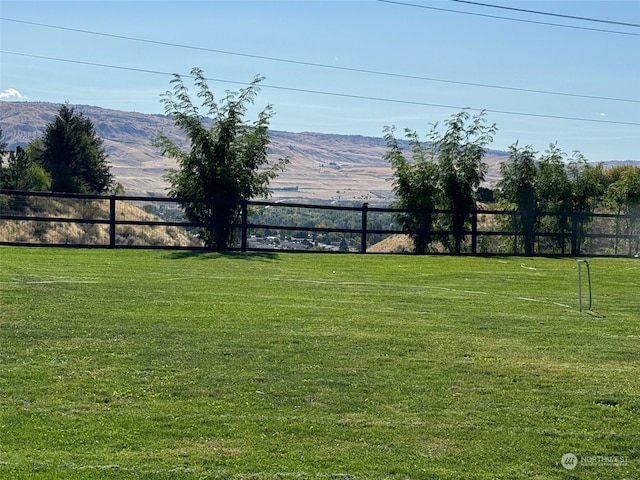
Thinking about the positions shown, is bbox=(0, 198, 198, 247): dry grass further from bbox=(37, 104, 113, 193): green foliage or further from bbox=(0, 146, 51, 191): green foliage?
bbox=(37, 104, 113, 193): green foliage

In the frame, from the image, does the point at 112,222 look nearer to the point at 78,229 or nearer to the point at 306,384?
the point at 78,229

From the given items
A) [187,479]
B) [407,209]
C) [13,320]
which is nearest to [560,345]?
[187,479]

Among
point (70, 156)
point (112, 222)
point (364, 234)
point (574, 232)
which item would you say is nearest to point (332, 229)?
point (364, 234)

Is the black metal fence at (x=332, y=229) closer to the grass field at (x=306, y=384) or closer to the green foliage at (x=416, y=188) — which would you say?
the green foliage at (x=416, y=188)

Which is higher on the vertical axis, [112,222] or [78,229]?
[112,222]

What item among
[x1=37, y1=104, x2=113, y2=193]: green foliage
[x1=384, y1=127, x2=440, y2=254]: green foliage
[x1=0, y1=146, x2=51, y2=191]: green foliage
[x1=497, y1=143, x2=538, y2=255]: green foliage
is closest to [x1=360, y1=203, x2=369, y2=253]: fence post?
[x1=384, y1=127, x2=440, y2=254]: green foliage

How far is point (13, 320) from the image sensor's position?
9820mm

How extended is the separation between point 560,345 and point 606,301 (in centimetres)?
468

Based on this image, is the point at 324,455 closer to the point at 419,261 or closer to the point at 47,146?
the point at 419,261

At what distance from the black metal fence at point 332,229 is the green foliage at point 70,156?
12616mm

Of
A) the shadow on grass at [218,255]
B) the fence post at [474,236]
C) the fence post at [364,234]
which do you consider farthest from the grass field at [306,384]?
the fence post at [474,236]

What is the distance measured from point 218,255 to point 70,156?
1149 inches

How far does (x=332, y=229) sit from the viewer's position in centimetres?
2500

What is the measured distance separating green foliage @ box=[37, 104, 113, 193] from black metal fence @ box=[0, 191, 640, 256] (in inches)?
497
